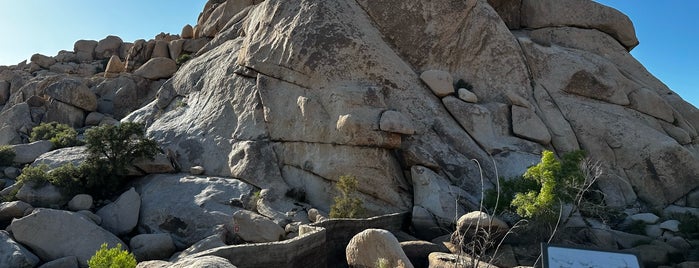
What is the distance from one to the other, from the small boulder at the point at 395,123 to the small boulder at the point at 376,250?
7.98 meters

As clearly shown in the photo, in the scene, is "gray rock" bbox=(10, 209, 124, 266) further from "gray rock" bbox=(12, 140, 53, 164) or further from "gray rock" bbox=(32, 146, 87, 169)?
"gray rock" bbox=(12, 140, 53, 164)

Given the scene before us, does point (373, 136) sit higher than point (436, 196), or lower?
higher

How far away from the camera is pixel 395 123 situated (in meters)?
19.8

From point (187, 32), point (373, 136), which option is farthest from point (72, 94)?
point (373, 136)

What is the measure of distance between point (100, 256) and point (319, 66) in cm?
1490

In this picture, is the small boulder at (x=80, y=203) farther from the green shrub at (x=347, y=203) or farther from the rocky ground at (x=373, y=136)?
the green shrub at (x=347, y=203)

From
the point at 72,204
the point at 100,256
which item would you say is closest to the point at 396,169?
the point at 72,204

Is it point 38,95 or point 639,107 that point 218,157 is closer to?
point 38,95

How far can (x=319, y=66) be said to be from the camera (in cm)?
2217

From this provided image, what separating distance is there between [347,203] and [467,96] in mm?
9000

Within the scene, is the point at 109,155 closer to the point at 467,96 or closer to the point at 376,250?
the point at 376,250

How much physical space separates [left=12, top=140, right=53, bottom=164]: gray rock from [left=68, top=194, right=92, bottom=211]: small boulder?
5543 millimetres

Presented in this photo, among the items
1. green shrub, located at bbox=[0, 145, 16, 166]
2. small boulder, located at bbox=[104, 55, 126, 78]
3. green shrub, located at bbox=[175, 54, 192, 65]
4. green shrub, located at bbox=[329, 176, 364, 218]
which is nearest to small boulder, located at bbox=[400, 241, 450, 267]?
green shrub, located at bbox=[329, 176, 364, 218]

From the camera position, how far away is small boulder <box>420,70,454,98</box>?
77.2 ft
